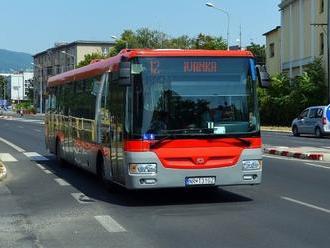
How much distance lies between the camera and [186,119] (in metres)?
11.3

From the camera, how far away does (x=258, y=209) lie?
10.8 metres

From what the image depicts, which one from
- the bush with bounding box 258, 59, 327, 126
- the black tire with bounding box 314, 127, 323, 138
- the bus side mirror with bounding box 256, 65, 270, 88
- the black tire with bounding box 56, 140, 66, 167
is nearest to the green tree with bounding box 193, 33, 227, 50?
the bush with bounding box 258, 59, 327, 126

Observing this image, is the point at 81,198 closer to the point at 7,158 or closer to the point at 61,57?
the point at 7,158

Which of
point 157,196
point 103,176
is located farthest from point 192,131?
point 103,176

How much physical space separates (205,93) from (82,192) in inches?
141

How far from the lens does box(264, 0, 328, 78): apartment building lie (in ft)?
174

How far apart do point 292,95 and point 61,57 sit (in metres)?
104

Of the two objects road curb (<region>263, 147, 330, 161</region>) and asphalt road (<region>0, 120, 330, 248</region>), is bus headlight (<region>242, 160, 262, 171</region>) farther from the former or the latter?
road curb (<region>263, 147, 330, 161</region>)

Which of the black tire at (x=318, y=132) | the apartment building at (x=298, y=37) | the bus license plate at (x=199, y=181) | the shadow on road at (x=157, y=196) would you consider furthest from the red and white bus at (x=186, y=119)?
the apartment building at (x=298, y=37)

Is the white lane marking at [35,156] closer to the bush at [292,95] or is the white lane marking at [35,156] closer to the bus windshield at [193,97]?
the bus windshield at [193,97]

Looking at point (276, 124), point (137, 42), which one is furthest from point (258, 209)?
point (137, 42)

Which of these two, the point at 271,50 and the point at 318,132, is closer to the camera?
the point at 318,132

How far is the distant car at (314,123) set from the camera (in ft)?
118

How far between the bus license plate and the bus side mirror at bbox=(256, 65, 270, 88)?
186cm
